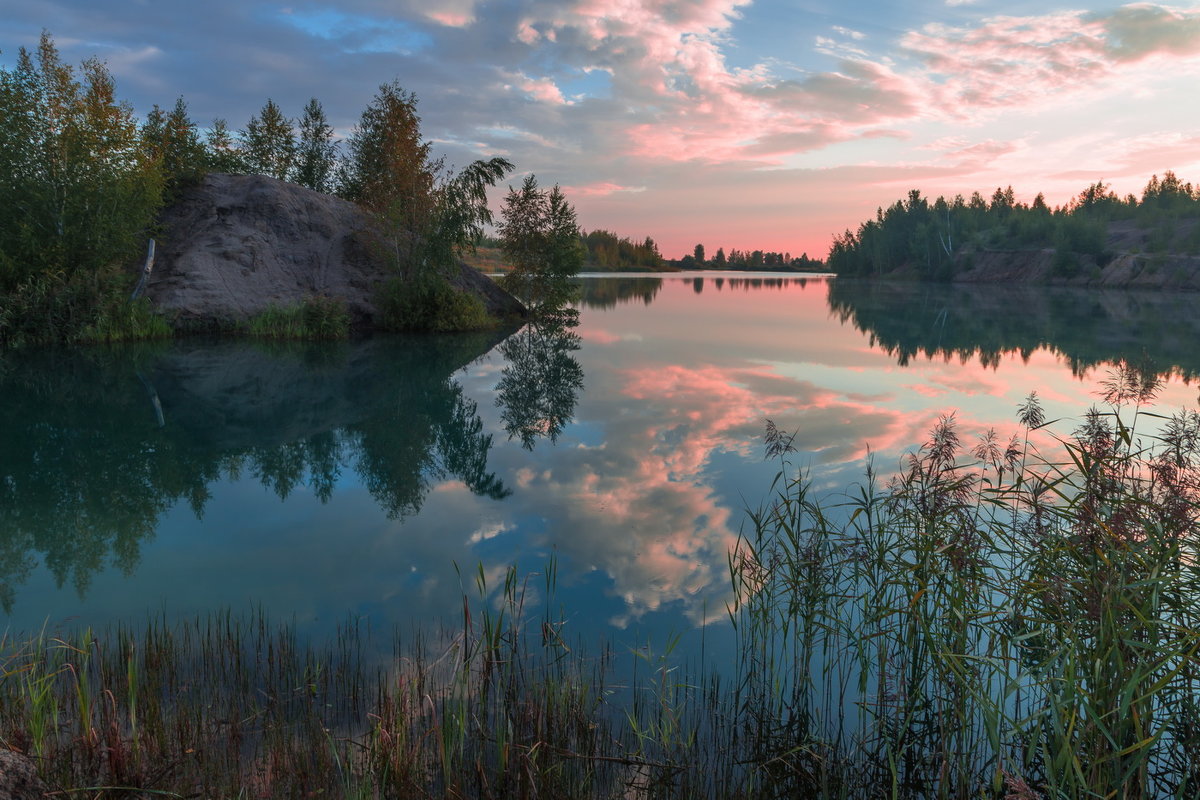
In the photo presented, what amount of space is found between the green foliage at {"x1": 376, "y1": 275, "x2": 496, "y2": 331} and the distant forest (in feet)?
211

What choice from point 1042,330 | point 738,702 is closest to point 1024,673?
point 738,702

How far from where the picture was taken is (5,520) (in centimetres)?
729

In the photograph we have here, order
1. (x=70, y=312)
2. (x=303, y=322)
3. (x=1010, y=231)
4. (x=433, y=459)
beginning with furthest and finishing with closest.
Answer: (x=1010, y=231), (x=303, y=322), (x=70, y=312), (x=433, y=459)

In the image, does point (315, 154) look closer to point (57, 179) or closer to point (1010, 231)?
point (57, 179)

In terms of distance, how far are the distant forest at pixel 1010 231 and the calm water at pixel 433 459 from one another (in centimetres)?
5709

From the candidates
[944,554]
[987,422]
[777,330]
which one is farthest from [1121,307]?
[944,554]

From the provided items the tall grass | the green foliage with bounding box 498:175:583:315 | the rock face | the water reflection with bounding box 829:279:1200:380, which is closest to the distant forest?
the water reflection with bounding box 829:279:1200:380

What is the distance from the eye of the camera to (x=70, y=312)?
19953 mm

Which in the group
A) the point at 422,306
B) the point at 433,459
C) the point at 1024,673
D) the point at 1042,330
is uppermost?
the point at 422,306

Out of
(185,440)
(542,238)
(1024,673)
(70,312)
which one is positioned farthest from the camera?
(542,238)

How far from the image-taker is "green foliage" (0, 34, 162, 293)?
1969 centimetres

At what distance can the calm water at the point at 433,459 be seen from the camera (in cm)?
593

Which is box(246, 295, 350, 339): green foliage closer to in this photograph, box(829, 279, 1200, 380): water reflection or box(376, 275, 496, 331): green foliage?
box(376, 275, 496, 331): green foliage

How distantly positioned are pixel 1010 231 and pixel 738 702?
95761mm
